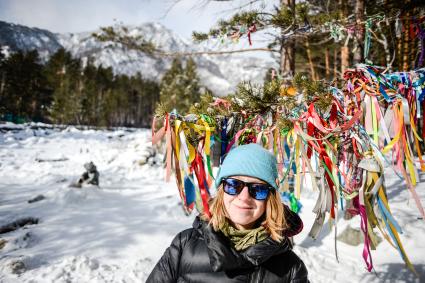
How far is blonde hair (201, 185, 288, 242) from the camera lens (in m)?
1.46

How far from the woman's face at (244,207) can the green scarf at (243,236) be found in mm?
53

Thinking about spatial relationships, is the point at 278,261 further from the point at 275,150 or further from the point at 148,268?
the point at 148,268

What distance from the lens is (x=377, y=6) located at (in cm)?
365

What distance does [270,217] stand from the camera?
1500mm

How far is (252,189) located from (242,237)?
0.30 m

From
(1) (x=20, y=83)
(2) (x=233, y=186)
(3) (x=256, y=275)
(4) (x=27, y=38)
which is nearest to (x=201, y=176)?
(2) (x=233, y=186)

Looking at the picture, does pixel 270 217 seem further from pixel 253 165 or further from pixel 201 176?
pixel 201 176

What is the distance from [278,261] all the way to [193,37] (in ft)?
11.0

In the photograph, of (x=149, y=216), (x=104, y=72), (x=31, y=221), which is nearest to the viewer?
(x=31, y=221)

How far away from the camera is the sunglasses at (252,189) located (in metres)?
1.48

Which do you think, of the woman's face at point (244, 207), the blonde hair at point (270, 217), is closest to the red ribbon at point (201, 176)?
the blonde hair at point (270, 217)

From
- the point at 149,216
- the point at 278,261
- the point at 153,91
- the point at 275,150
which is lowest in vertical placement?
the point at 149,216

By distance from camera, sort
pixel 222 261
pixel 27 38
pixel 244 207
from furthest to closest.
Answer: pixel 27 38 → pixel 244 207 → pixel 222 261

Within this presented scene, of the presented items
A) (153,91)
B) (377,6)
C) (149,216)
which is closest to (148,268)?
→ (149,216)
